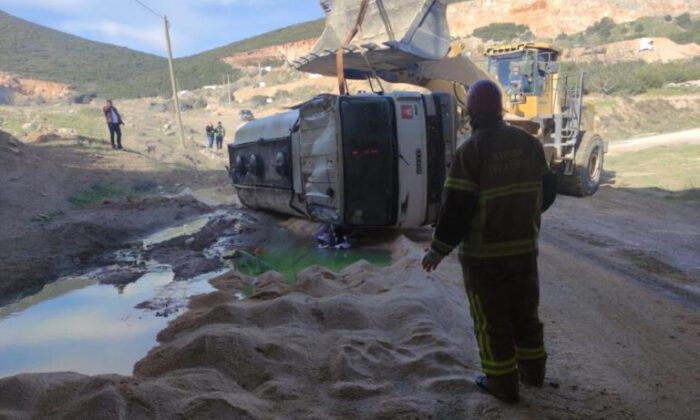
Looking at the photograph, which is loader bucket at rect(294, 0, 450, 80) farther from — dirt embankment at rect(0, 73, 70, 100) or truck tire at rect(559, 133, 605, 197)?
dirt embankment at rect(0, 73, 70, 100)

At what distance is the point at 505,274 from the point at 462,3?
234 ft

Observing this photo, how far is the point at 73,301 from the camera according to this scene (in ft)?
19.1

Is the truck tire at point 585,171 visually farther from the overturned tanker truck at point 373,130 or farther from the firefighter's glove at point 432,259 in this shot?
the firefighter's glove at point 432,259

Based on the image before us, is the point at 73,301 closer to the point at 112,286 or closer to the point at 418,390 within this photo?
the point at 112,286

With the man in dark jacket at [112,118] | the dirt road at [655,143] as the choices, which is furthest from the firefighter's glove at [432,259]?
the dirt road at [655,143]

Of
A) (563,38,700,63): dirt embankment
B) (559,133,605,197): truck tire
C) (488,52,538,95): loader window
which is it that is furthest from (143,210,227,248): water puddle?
(563,38,700,63): dirt embankment

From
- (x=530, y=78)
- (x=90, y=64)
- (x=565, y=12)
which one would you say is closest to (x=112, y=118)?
(x=530, y=78)

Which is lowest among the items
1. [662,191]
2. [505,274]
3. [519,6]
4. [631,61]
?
[662,191]

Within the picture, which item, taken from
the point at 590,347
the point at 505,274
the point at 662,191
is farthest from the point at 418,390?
the point at 662,191

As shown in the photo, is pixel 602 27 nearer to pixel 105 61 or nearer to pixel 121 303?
pixel 121 303

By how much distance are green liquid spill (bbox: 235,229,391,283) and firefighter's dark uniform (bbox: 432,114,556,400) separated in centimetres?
346

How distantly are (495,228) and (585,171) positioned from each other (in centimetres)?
1085

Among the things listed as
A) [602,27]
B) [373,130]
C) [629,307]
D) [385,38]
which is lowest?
[629,307]

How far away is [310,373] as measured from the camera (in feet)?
10.6
